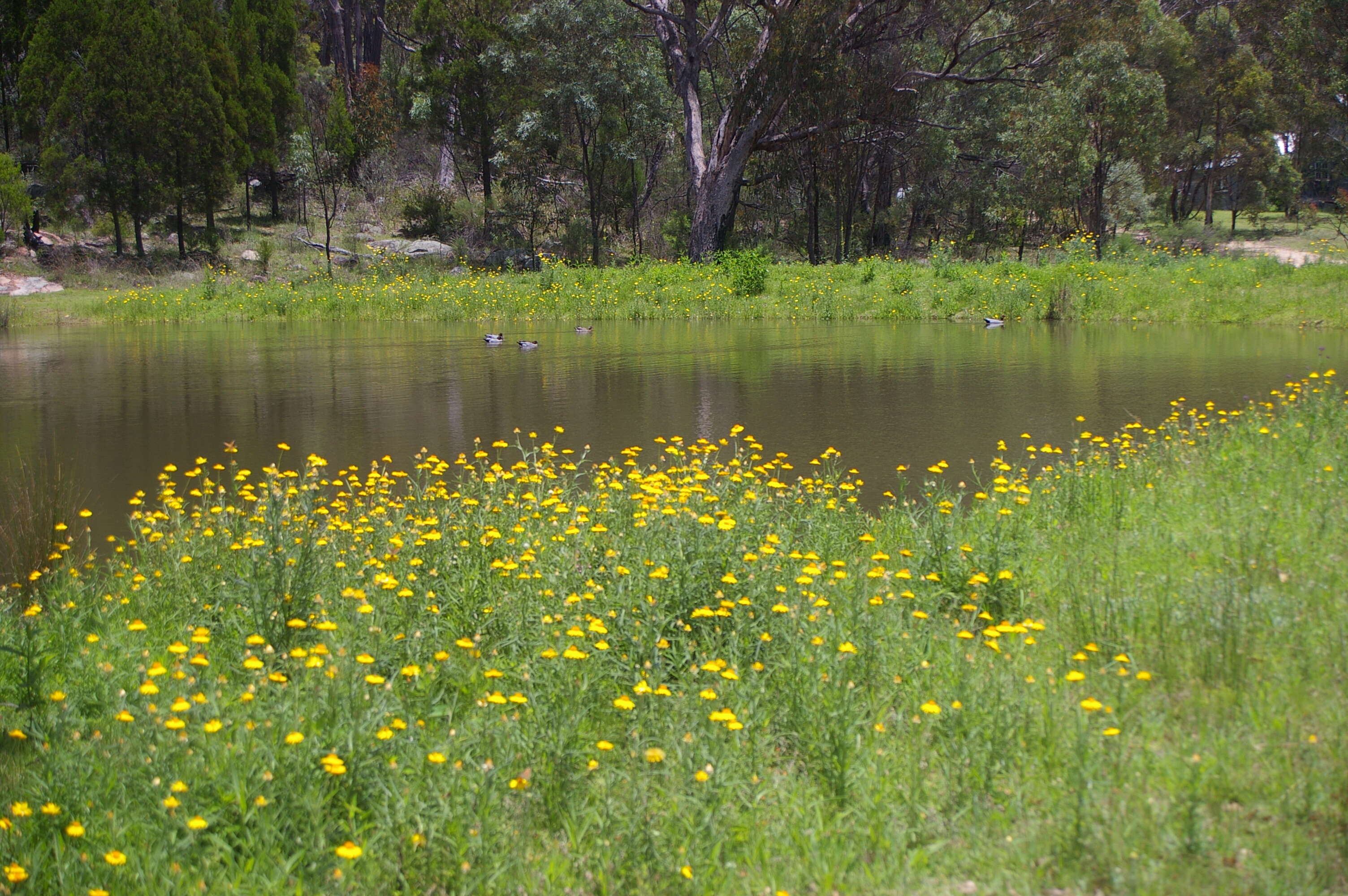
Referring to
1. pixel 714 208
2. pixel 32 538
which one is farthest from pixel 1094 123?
pixel 32 538

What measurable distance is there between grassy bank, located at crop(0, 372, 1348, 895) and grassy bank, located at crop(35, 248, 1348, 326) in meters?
17.2

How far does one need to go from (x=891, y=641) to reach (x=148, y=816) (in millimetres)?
2724

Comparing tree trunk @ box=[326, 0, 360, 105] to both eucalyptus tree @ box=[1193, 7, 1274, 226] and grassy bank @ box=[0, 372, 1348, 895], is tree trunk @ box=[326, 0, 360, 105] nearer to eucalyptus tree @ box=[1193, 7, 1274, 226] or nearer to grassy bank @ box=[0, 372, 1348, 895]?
eucalyptus tree @ box=[1193, 7, 1274, 226]

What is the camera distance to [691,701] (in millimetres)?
3986

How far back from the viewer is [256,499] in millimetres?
6281

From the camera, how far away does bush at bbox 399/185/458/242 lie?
1535 inches

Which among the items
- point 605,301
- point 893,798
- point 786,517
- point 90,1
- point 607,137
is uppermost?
point 90,1

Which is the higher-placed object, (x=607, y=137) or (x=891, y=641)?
(x=607, y=137)

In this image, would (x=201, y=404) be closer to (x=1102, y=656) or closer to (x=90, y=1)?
(x=1102, y=656)

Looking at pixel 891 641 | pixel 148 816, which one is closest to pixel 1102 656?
pixel 891 641

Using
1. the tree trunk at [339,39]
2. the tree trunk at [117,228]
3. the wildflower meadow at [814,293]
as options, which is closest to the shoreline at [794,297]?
the wildflower meadow at [814,293]

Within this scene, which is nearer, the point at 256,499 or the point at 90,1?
the point at 256,499

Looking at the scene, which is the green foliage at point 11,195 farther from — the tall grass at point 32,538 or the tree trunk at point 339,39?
the tall grass at point 32,538

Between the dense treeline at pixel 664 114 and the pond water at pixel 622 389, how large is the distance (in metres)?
12.2
